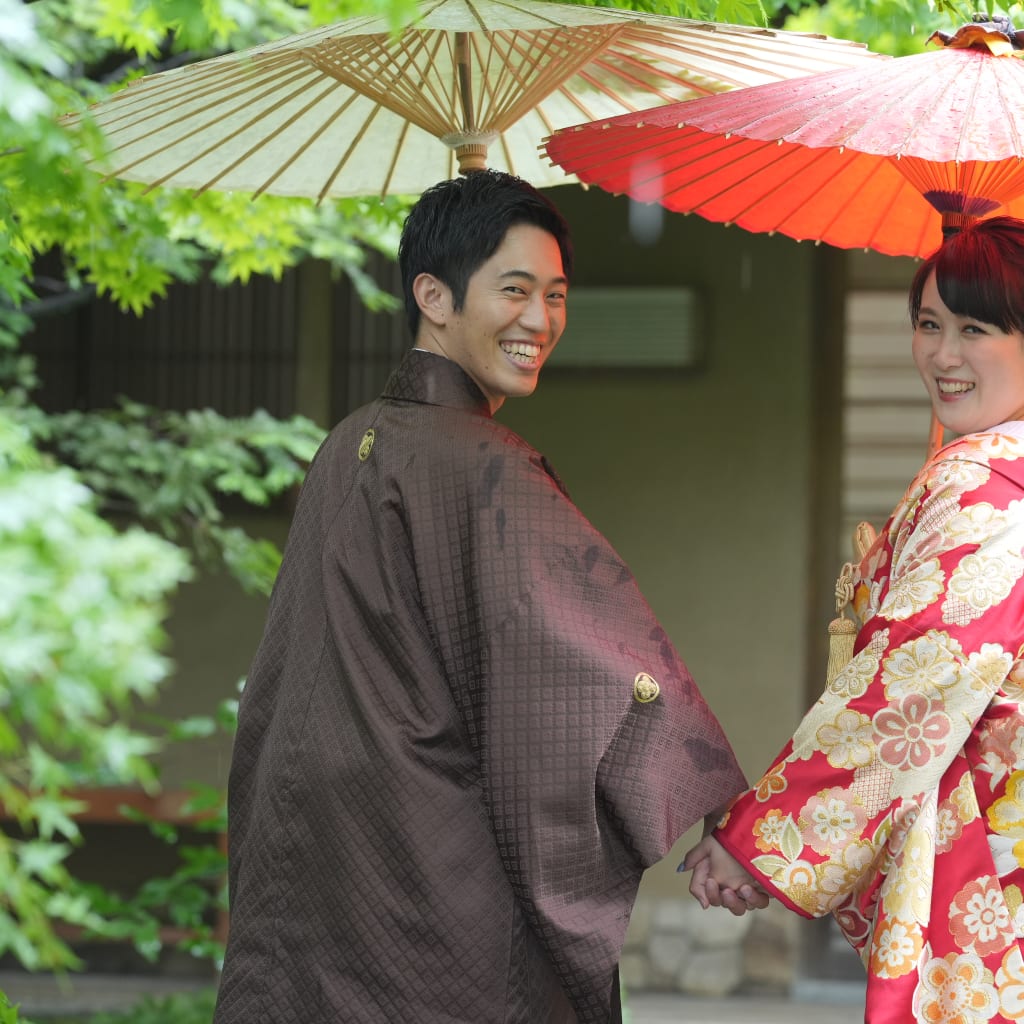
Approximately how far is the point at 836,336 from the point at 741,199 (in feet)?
10.0

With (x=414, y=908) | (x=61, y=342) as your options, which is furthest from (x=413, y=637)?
(x=61, y=342)

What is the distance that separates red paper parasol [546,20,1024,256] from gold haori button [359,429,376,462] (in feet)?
2.27

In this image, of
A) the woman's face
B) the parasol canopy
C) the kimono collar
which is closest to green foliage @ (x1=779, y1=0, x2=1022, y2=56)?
the parasol canopy

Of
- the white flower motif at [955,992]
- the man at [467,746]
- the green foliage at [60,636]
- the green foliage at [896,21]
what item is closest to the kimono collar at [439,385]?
the man at [467,746]

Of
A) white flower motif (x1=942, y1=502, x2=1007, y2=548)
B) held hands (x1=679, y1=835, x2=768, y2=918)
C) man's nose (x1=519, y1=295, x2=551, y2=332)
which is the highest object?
man's nose (x1=519, y1=295, x2=551, y2=332)

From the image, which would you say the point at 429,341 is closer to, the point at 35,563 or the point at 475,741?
the point at 475,741

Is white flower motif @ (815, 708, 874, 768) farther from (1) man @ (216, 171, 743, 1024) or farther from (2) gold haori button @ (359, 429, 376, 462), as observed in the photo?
(2) gold haori button @ (359, 429, 376, 462)

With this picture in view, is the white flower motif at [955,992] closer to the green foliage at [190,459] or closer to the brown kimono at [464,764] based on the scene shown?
the brown kimono at [464,764]

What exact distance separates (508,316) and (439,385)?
18cm

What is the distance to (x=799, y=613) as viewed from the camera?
5.98 m

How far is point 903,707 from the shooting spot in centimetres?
231

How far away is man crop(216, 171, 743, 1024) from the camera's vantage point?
2.28m

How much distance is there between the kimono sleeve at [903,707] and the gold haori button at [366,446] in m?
0.92

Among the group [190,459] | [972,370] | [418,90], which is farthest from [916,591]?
[190,459]
